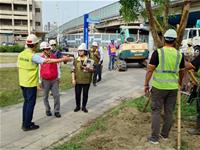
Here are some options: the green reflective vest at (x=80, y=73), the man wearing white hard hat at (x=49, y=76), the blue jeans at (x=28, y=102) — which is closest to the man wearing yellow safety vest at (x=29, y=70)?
the blue jeans at (x=28, y=102)

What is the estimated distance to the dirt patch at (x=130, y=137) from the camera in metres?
5.85

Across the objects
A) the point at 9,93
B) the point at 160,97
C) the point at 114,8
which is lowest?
the point at 9,93

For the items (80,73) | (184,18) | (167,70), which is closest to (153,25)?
(184,18)

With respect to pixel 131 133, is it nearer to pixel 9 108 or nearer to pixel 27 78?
pixel 27 78

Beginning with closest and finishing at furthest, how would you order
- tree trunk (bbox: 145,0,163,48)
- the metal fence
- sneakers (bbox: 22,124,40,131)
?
sneakers (bbox: 22,124,40,131), tree trunk (bbox: 145,0,163,48), the metal fence

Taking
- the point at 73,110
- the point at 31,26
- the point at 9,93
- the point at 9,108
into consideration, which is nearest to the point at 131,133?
the point at 73,110

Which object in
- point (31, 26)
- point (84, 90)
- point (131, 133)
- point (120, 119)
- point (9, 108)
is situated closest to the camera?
point (131, 133)

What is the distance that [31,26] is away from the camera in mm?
91750

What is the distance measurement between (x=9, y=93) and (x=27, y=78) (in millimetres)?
5064

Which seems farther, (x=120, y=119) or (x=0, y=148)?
(x=120, y=119)

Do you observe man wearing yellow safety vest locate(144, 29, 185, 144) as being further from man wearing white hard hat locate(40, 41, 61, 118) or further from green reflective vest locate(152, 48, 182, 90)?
man wearing white hard hat locate(40, 41, 61, 118)

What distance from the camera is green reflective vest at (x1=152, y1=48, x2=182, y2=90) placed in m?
5.63

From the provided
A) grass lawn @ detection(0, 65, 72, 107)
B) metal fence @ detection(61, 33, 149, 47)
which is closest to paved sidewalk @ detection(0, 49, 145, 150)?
grass lawn @ detection(0, 65, 72, 107)

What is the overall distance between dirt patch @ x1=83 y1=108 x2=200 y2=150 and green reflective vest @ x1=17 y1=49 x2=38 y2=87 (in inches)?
63.9
